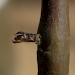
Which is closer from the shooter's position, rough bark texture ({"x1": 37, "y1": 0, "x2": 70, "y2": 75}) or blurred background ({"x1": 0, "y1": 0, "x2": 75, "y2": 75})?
rough bark texture ({"x1": 37, "y1": 0, "x2": 70, "y2": 75})

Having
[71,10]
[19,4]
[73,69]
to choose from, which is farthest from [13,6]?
[73,69]

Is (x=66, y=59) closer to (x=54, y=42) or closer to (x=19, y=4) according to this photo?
(x=54, y=42)

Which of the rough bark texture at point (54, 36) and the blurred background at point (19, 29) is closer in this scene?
the rough bark texture at point (54, 36)

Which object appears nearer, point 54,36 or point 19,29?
point 54,36
